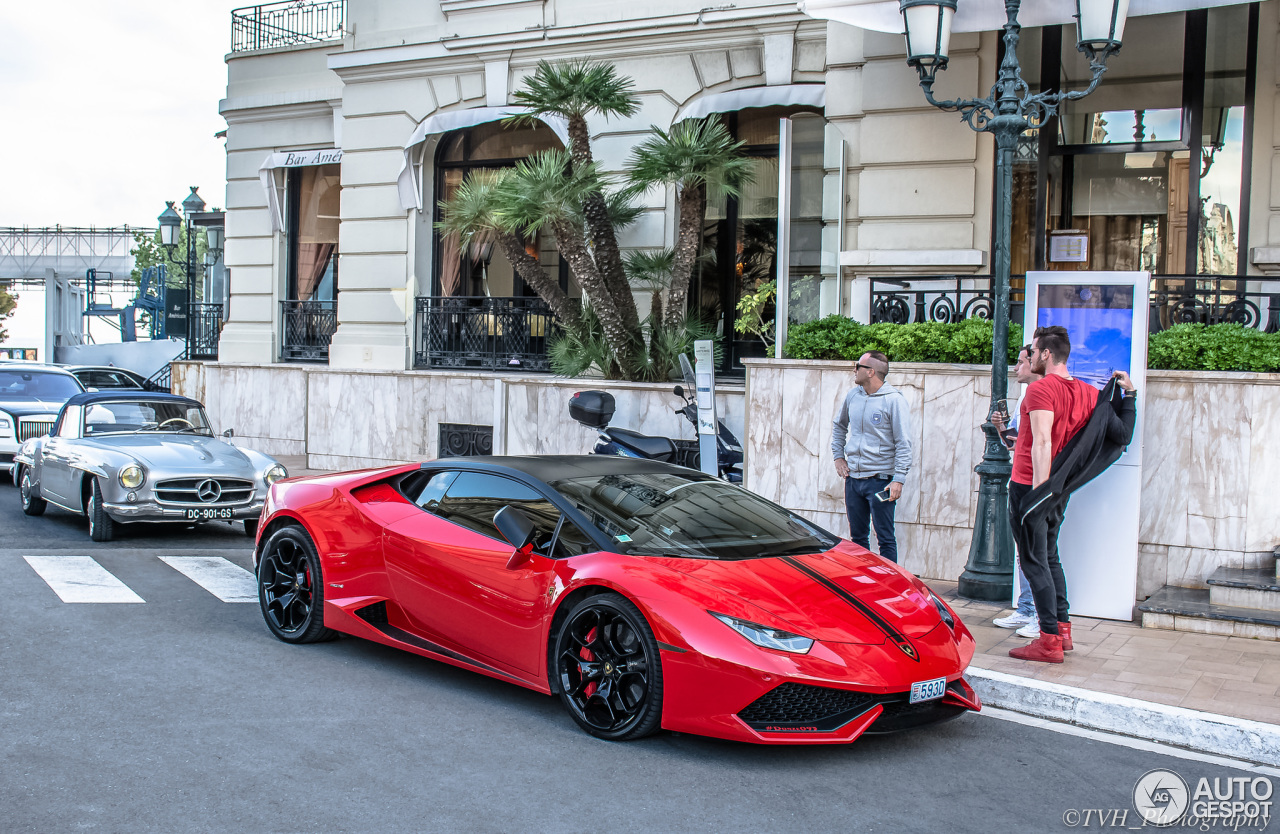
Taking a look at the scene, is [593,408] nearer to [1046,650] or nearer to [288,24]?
[1046,650]

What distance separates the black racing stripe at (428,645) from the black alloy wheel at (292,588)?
665mm

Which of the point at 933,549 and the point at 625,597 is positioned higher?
the point at 625,597

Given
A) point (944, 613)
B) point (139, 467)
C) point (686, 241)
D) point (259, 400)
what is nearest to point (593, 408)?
point (686, 241)

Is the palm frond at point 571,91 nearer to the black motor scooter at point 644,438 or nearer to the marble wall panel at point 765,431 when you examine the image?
the black motor scooter at point 644,438

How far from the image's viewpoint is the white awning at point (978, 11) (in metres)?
9.53

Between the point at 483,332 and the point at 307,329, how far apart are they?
435 centimetres

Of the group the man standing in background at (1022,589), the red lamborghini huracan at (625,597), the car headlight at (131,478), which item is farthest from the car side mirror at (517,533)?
the car headlight at (131,478)

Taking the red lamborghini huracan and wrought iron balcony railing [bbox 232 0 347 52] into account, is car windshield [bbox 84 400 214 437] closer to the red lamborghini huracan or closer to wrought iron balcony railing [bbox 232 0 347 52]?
the red lamborghini huracan

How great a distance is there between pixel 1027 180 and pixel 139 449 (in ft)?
31.0

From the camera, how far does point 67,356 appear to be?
3912cm

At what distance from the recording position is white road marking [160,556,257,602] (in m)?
8.30

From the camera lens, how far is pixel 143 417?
11.9 metres

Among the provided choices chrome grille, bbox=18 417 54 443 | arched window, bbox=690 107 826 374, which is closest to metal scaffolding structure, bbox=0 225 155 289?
chrome grille, bbox=18 417 54 443

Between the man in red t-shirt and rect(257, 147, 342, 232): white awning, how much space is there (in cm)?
1441
